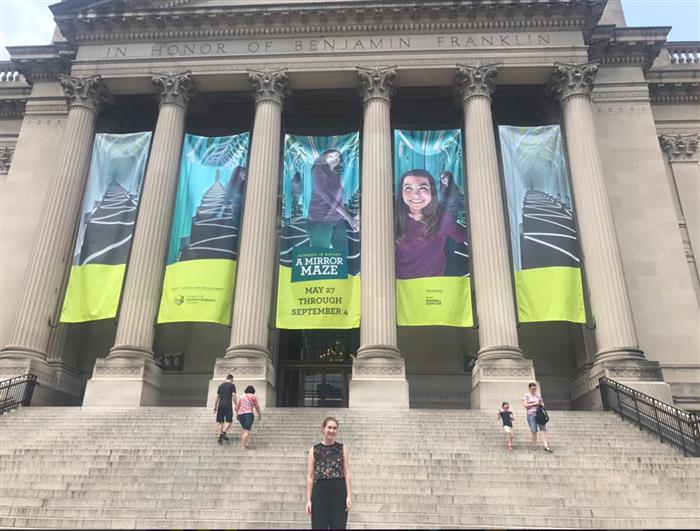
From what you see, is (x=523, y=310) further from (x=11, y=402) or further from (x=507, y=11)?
(x=11, y=402)

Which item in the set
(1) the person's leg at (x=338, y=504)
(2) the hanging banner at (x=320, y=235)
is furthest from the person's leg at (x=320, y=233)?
(1) the person's leg at (x=338, y=504)

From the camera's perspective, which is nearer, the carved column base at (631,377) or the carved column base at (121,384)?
the carved column base at (631,377)

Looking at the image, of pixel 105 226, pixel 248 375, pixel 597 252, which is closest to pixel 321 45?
pixel 105 226

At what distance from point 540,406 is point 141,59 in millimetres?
19717

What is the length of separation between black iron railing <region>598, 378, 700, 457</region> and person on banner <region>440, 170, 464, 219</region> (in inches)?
292

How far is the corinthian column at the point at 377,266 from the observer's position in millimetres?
16828

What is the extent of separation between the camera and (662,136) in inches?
964

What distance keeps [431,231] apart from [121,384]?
37.4 feet

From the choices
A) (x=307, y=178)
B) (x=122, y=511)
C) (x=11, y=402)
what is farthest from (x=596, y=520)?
(x=11, y=402)

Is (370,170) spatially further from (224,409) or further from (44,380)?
(44,380)

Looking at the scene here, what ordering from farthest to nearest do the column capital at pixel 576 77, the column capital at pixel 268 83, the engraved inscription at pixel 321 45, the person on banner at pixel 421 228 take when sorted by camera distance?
the engraved inscription at pixel 321 45, the column capital at pixel 268 83, the column capital at pixel 576 77, the person on banner at pixel 421 228

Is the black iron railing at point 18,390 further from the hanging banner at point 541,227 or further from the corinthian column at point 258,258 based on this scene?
the hanging banner at point 541,227

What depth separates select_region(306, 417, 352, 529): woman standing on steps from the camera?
210 inches

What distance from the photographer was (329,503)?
5.39 m
